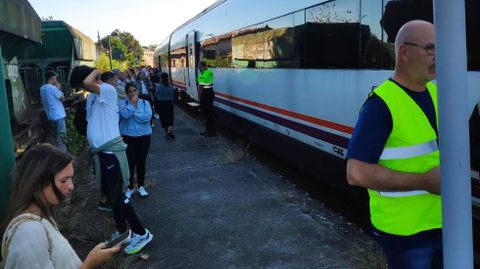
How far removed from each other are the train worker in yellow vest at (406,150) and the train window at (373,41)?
240 cm

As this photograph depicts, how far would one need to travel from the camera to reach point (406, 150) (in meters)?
2.06

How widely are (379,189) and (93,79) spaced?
10.9 ft

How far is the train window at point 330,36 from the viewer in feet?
16.6

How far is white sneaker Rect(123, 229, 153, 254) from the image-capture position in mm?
4648

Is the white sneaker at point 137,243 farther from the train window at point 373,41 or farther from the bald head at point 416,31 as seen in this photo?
the bald head at point 416,31

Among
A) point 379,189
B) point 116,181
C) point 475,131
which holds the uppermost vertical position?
point 475,131

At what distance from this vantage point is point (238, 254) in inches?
178

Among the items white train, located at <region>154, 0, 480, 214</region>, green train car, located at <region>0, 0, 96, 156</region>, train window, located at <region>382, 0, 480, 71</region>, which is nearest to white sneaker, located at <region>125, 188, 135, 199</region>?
green train car, located at <region>0, 0, 96, 156</region>

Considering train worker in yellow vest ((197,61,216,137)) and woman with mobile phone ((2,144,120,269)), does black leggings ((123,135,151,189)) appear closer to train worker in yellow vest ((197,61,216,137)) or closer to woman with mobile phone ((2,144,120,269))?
woman with mobile phone ((2,144,120,269))

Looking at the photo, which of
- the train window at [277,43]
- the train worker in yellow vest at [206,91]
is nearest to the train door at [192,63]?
the train worker in yellow vest at [206,91]

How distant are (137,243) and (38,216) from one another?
2.97m

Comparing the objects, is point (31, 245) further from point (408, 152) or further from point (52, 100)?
point (52, 100)

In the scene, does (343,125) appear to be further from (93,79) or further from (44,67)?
(44,67)

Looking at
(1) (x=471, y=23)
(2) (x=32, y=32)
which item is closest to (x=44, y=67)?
(2) (x=32, y=32)
